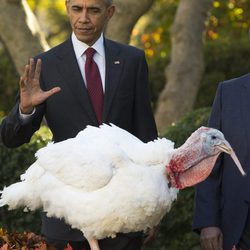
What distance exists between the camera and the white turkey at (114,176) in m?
4.06

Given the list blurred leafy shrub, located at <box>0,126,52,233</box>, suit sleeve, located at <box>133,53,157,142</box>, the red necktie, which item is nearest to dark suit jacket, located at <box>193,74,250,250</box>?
suit sleeve, located at <box>133,53,157,142</box>

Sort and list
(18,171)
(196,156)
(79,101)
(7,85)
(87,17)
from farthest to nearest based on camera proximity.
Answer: (7,85) → (18,171) → (79,101) → (87,17) → (196,156)

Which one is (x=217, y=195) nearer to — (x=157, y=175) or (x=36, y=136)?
(x=157, y=175)

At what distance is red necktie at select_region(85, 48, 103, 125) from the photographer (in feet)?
15.5

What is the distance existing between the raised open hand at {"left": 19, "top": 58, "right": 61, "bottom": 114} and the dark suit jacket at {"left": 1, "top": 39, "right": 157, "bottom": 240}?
178mm

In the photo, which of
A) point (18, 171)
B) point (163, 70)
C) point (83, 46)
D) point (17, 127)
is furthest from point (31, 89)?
point (163, 70)

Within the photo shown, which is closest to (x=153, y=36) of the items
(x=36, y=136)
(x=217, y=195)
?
(x=36, y=136)

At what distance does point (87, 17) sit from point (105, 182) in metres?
1.04

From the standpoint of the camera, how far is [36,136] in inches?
282

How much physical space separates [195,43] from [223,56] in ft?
11.1

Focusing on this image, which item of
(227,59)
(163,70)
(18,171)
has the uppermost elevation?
(18,171)

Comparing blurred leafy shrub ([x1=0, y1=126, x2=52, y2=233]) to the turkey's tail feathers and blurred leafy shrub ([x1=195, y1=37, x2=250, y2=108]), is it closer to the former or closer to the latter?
the turkey's tail feathers

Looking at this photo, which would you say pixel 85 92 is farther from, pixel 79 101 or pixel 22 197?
pixel 22 197

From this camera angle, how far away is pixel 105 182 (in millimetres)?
4090
